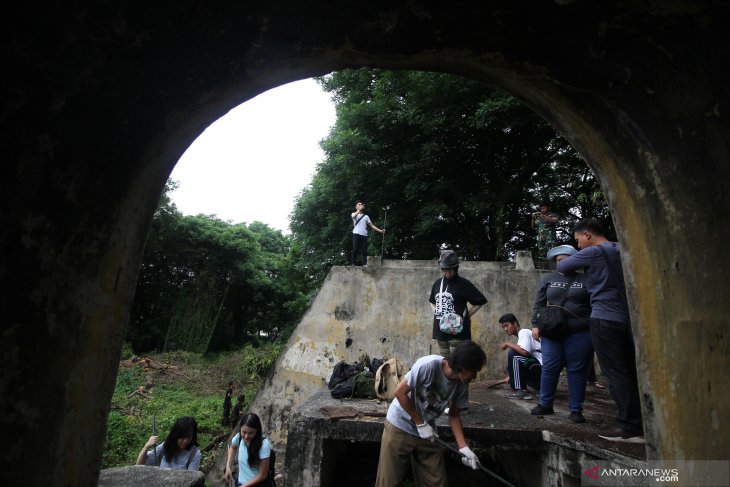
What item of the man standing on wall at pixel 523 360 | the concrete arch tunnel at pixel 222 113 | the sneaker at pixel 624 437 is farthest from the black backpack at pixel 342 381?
the concrete arch tunnel at pixel 222 113

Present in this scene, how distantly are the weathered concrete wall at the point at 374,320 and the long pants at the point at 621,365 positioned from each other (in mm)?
4028

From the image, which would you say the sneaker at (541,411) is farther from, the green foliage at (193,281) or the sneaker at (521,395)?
the green foliage at (193,281)

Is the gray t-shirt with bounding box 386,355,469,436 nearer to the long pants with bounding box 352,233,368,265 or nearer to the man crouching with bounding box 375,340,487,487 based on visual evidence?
the man crouching with bounding box 375,340,487,487

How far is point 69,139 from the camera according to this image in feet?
5.13

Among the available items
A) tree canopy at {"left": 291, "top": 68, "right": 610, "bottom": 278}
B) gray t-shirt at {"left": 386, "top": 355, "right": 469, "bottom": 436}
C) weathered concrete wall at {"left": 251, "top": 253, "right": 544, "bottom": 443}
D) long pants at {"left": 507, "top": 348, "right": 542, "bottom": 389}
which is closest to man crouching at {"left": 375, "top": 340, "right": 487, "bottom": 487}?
gray t-shirt at {"left": 386, "top": 355, "right": 469, "bottom": 436}

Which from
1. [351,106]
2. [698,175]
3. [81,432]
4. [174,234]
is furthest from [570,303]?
[174,234]

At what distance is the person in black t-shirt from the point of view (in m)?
4.90

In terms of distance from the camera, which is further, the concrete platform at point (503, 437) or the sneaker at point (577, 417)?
the sneaker at point (577, 417)

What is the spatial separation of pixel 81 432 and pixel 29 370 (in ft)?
1.23

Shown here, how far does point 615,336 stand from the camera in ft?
10.1

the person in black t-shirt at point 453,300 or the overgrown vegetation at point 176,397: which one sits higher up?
the person in black t-shirt at point 453,300

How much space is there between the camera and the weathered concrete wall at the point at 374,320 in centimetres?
734

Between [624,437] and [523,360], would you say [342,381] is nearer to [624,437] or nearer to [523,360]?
[523,360]

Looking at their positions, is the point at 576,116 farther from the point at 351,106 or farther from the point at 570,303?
the point at 351,106
